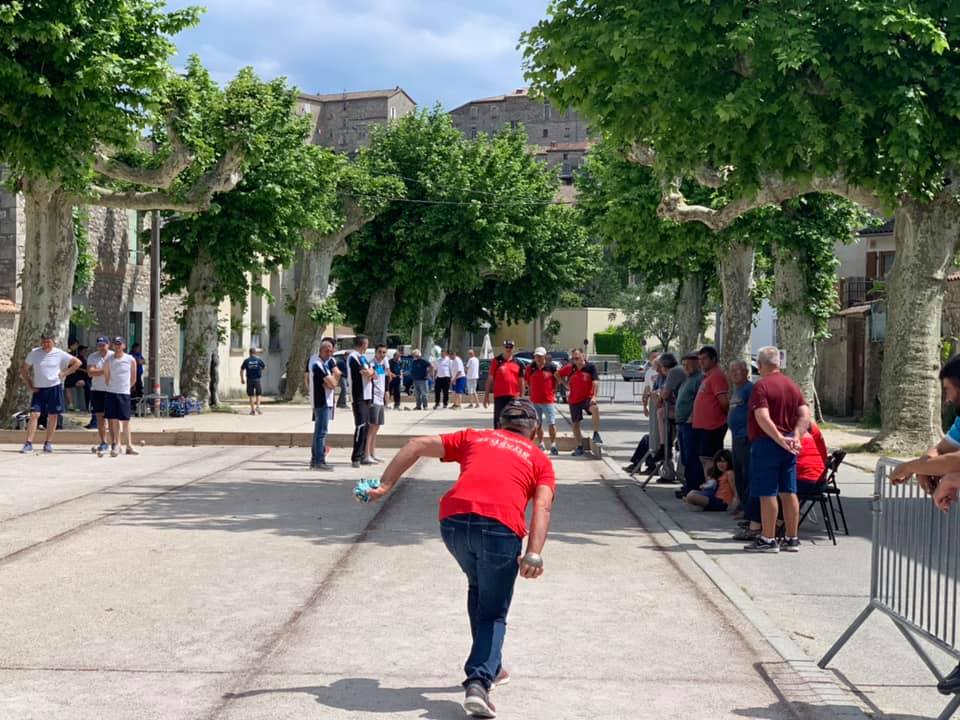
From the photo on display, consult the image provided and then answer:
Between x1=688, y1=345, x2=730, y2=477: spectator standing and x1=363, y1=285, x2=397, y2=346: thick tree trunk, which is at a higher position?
x1=363, y1=285, x2=397, y2=346: thick tree trunk

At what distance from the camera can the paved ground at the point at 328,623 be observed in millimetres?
5730

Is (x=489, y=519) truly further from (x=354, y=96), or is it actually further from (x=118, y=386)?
(x=354, y=96)

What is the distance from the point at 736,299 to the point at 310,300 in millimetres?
14454

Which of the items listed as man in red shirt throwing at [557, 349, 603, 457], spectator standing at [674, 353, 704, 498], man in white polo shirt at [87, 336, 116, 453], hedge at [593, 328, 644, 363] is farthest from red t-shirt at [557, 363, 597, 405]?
hedge at [593, 328, 644, 363]

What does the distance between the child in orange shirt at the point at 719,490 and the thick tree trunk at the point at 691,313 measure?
24.7m

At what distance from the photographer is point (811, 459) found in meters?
11.2

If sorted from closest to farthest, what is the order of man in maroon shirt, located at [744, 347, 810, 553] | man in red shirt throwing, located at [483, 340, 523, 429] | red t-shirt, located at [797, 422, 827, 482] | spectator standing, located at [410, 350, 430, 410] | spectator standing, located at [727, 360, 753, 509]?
1. man in maroon shirt, located at [744, 347, 810, 553]
2. red t-shirt, located at [797, 422, 827, 482]
3. spectator standing, located at [727, 360, 753, 509]
4. man in red shirt throwing, located at [483, 340, 523, 429]
5. spectator standing, located at [410, 350, 430, 410]

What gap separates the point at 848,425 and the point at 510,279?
2586cm

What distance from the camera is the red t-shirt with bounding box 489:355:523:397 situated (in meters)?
19.9

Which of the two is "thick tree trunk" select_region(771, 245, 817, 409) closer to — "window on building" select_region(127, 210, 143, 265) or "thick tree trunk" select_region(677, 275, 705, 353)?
"thick tree trunk" select_region(677, 275, 705, 353)

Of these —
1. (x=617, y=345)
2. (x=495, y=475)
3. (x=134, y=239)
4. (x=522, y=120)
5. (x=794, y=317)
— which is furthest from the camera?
(x=522, y=120)

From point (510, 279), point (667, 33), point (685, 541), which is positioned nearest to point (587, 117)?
point (667, 33)

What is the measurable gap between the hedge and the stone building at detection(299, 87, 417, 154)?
91.7ft

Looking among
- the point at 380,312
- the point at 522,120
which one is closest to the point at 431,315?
the point at 380,312
